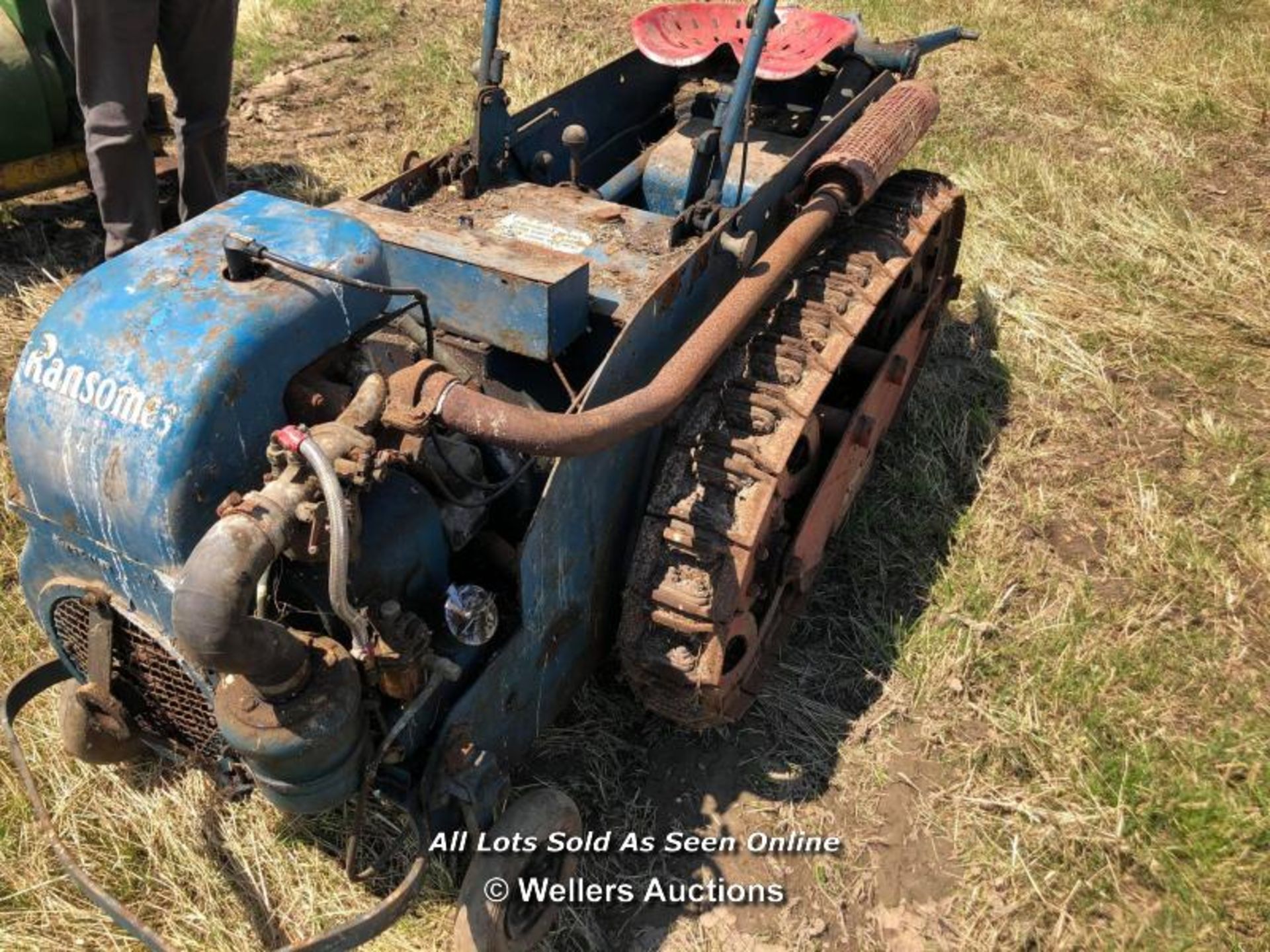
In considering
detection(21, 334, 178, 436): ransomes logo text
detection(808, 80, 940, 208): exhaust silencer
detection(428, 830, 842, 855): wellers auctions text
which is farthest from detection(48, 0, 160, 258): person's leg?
detection(428, 830, 842, 855): wellers auctions text

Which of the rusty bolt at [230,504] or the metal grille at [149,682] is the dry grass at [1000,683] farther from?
the rusty bolt at [230,504]

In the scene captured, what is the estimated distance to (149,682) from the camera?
242cm

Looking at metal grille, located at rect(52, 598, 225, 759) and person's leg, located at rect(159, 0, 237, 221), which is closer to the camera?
metal grille, located at rect(52, 598, 225, 759)

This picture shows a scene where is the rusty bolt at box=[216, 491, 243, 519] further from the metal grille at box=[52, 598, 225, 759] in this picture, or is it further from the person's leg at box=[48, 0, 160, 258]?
the person's leg at box=[48, 0, 160, 258]

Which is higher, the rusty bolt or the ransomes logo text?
the ransomes logo text

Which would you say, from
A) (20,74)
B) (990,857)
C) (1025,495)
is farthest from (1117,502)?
(20,74)

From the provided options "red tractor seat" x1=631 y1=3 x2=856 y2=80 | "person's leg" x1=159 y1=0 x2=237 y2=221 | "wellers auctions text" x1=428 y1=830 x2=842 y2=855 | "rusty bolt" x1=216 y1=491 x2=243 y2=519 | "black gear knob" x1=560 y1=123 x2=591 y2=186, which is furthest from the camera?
"person's leg" x1=159 y1=0 x2=237 y2=221

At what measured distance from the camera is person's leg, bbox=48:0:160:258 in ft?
13.0

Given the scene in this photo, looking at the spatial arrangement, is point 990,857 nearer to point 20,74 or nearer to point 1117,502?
point 1117,502

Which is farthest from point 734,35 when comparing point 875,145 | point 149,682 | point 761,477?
point 149,682

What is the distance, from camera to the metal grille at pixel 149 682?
7.64 feet

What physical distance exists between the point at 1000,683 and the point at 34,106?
4853 mm

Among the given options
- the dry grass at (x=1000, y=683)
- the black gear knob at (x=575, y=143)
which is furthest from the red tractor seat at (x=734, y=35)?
the dry grass at (x=1000, y=683)

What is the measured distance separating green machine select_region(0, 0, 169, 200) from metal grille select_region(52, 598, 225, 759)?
11.3 ft
